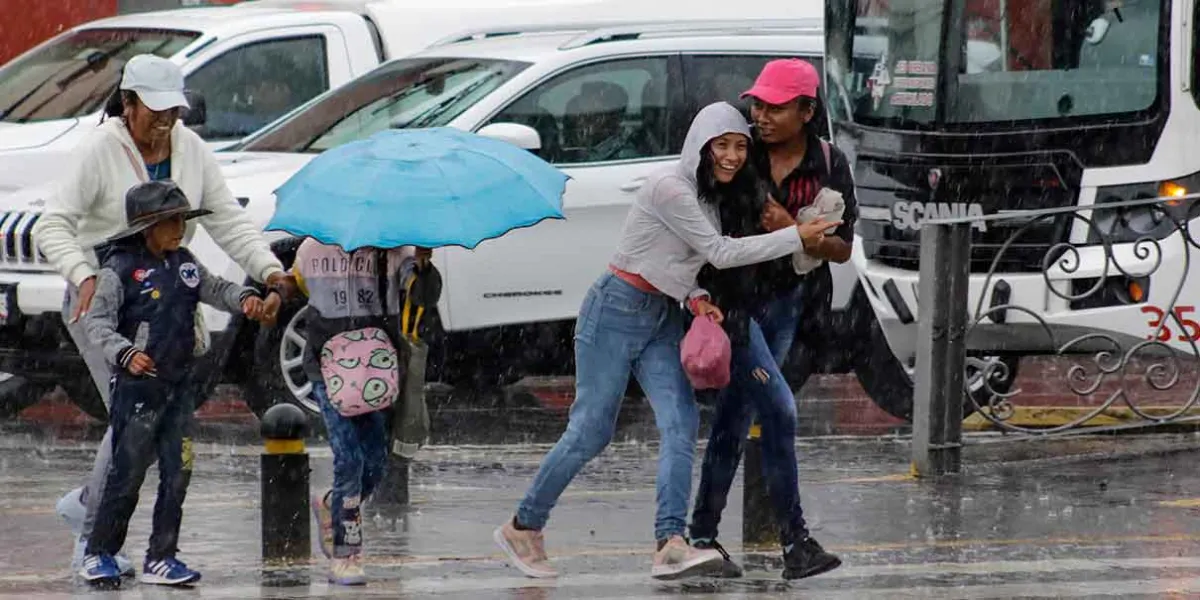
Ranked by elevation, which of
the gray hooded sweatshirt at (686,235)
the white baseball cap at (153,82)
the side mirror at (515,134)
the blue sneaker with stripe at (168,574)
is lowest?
the blue sneaker with stripe at (168,574)

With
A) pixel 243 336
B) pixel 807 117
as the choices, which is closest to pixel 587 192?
pixel 243 336

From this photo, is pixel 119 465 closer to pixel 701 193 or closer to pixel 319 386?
pixel 319 386

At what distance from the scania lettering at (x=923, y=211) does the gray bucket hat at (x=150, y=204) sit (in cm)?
496

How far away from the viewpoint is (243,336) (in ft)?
38.3

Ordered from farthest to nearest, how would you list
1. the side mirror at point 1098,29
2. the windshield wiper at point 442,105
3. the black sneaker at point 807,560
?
1. the windshield wiper at point 442,105
2. the side mirror at point 1098,29
3. the black sneaker at point 807,560

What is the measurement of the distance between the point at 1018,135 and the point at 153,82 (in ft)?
17.1

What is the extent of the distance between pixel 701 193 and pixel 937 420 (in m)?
2.67

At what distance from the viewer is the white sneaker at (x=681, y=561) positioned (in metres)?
7.98

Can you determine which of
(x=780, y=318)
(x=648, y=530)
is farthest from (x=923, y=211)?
(x=780, y=318)

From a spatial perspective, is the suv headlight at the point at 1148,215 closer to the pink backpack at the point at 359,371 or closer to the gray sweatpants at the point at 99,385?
the pink backpack at the point at 359,371

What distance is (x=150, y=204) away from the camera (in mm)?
7598

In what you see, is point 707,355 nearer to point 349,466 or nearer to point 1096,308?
point 349,466

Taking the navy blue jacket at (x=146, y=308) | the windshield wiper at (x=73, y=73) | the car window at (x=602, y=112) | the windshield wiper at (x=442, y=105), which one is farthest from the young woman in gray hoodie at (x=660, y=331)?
the windshield wiper at (x=73, y=73)

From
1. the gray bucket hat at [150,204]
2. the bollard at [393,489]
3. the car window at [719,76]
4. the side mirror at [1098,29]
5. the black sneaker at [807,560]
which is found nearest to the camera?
the gray bucket hat at [150,204]
